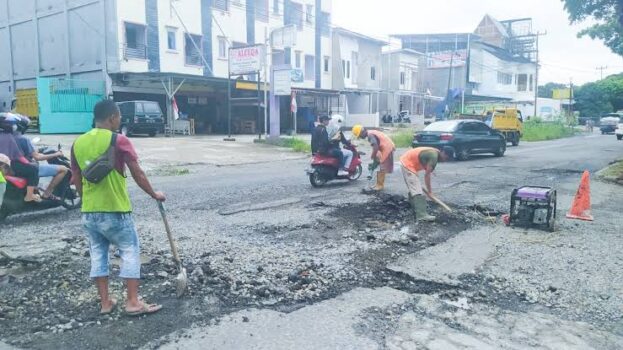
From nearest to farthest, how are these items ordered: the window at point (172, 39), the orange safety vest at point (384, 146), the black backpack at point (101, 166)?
the black backpack at point (101, 166) < the orange safety vest at point (384, 146) < the window at point (172, 39)

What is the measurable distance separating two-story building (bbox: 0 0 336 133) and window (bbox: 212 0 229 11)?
0.06m

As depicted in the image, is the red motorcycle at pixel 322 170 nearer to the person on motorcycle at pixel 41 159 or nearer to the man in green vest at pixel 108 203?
the person on motorcycle at pixel 41 159

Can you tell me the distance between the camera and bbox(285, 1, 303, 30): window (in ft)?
114

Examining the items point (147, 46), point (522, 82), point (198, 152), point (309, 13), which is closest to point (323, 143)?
point (198, 152)

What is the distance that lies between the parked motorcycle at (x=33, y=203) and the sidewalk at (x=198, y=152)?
649cm

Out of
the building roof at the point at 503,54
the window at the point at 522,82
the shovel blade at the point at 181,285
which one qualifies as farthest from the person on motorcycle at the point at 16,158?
the window at the point at 522,82

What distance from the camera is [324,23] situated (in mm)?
37875

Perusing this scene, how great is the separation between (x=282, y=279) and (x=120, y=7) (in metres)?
23.0

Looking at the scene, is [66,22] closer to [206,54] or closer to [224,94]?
[206,54]

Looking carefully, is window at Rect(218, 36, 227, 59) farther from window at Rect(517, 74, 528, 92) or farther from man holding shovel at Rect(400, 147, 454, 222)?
window at Rect(517, 74, 528, 92)

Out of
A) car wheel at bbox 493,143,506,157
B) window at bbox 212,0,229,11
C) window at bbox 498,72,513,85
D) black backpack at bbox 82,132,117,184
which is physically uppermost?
window at bbox 212,0,229,11

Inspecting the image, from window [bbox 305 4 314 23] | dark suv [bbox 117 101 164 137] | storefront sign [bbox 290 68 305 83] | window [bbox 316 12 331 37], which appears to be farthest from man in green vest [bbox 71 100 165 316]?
window [bbox 316 12 331 37]

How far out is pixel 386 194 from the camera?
950cm

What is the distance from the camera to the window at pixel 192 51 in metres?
28.1
